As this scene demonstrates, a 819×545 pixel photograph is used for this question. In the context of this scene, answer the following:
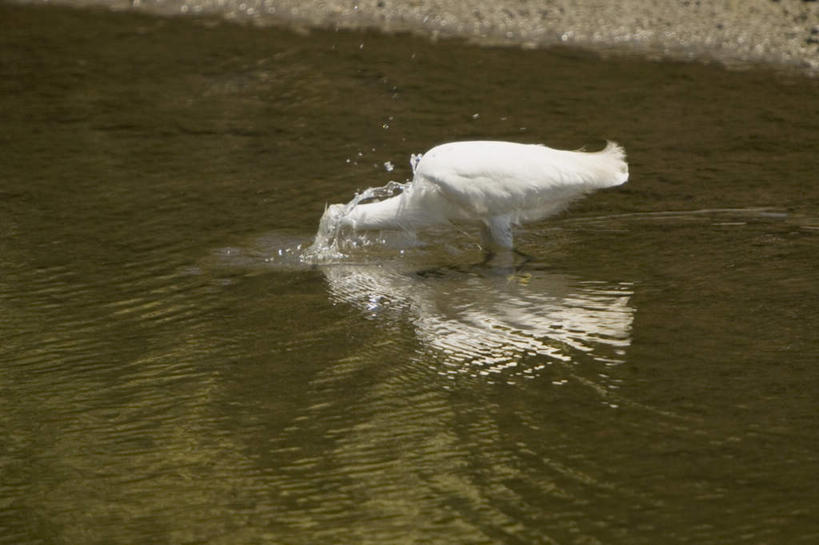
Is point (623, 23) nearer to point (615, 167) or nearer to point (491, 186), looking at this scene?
point (615, 167)

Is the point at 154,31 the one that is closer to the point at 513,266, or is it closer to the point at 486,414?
the point at 513,266

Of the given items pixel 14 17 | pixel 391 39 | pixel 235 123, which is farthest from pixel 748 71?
pixel 14 17

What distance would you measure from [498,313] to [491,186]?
0.79m

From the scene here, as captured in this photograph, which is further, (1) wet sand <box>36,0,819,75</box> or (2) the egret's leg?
(1) wet sand <box>36,0,819,75</box>

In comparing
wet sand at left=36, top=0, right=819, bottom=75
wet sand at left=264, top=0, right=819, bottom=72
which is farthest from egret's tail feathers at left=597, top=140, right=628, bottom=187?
wet sand at left=264, top=0, right=819, bottom=72

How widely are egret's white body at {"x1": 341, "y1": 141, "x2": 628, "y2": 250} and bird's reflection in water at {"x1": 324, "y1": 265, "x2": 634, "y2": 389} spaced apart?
27 cm

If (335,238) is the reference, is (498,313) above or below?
below

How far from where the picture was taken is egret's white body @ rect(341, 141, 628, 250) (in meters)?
6.65

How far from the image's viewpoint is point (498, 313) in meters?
6.17

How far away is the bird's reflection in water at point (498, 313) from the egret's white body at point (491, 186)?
0.27 m

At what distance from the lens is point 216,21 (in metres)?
13.2

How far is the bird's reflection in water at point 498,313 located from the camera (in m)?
5.60

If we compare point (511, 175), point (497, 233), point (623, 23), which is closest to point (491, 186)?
point (511, 175)

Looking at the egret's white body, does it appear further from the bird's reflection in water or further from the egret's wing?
the bird's reflection in water
